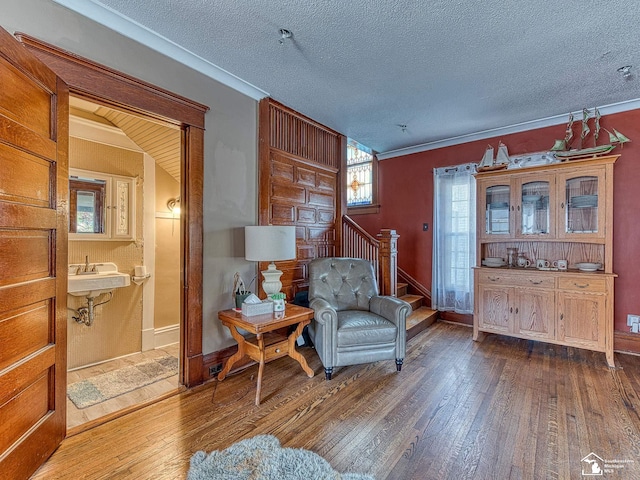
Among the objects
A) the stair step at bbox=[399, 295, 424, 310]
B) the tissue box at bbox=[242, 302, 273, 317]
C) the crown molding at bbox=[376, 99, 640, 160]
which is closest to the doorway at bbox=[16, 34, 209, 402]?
the tissue box at bbox=[242, 302, 273, 317]

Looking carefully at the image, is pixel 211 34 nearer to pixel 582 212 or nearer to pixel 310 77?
pixel 310 77

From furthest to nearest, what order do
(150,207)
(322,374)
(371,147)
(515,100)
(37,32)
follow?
(371,147) < (150,207) < (515,100) < (322,374) < (37,32)

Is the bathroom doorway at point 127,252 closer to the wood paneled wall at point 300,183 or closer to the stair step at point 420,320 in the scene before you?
the wood paneled wall at point 300,183

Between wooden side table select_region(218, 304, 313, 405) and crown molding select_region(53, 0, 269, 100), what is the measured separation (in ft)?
6.70

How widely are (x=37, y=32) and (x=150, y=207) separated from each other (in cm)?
185

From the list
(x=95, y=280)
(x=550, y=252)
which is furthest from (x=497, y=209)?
(x=95, y=280)

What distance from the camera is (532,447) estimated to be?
1766 millimetres

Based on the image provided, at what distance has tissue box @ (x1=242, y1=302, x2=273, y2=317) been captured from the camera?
242 centimetres

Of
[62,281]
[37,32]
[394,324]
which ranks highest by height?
[37,32]

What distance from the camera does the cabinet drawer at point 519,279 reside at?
3.20 meters

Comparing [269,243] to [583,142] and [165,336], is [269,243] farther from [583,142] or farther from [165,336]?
[583,142]

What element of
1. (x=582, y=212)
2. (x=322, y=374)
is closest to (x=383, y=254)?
(x=322, y=374)

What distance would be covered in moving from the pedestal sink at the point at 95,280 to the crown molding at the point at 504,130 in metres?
4.01

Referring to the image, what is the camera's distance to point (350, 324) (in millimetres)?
2686
